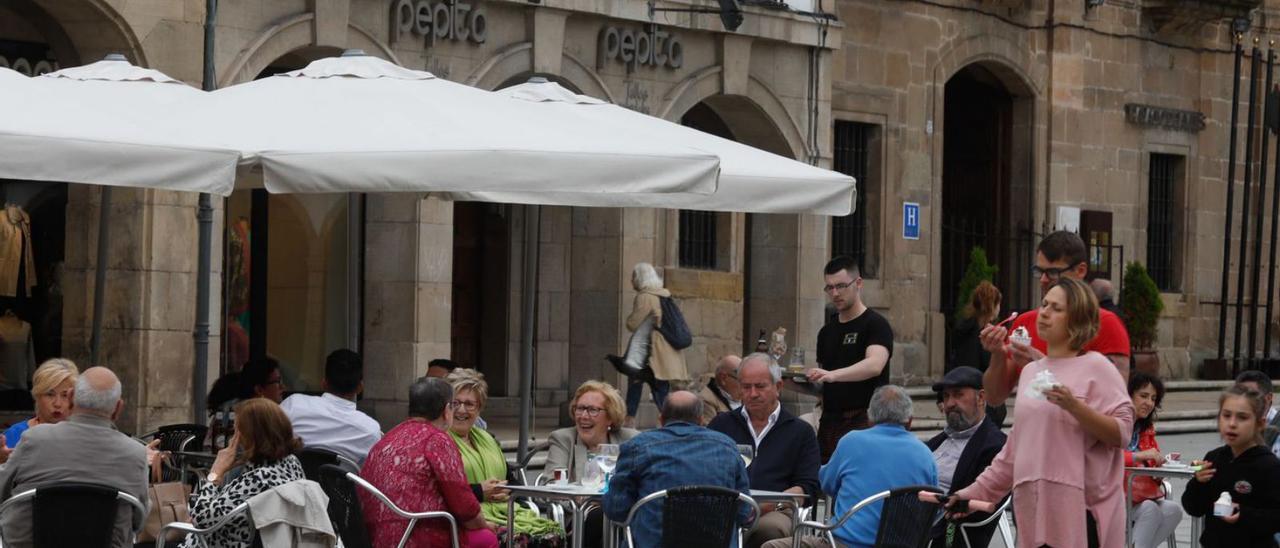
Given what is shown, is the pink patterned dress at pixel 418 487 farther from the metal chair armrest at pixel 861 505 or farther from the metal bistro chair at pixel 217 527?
the metal chair armrest at pixel 861 505

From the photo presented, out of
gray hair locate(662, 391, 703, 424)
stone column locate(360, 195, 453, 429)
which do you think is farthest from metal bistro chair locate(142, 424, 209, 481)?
stone column locate(360, 195, 453, 429)

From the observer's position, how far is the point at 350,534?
367 inches

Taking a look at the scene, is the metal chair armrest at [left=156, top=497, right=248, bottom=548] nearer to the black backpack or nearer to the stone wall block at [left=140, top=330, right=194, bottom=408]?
the stone wall block at [left=140, top=330, right=194, bottom=408]

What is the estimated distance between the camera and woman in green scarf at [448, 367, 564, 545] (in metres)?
10.3

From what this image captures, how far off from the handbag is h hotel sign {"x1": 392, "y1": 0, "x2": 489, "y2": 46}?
32.3ft

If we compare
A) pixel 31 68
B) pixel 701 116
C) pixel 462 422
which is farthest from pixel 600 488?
pixel 701 116

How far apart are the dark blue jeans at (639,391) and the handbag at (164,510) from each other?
10.0m

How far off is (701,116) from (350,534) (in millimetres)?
15034

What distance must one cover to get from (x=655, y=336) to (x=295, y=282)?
122 inches

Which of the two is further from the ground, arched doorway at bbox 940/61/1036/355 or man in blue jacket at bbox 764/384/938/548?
arched doorway at bbox 940/61/1036/355

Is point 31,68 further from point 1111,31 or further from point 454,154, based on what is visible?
point 1111,31

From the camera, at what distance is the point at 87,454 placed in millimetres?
8875

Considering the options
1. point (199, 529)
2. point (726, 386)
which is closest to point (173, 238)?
point (726, 386)

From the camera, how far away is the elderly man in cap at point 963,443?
1001 centimetres
